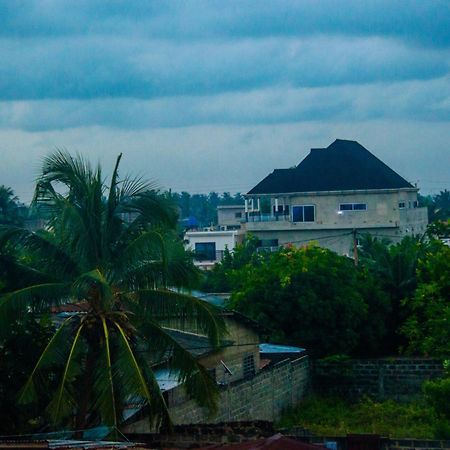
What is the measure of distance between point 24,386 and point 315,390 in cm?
1625

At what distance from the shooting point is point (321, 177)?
72.2m

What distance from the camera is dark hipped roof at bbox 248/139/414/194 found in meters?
71.0

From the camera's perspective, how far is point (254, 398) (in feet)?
86.0

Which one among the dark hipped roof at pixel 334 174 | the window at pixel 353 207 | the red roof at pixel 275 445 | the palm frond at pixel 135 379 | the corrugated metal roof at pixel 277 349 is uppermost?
the dark hipped roof at pixel 334 174

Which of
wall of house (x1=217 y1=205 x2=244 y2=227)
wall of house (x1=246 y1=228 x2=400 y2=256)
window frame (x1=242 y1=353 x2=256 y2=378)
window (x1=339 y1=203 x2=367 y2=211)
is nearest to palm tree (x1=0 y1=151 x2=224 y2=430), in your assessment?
window frame (x1=242 y1=353 x2=256 y2=378)

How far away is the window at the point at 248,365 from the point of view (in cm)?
2972

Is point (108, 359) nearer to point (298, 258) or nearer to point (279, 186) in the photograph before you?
point (298, 258)

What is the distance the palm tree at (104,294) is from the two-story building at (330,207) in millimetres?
51061

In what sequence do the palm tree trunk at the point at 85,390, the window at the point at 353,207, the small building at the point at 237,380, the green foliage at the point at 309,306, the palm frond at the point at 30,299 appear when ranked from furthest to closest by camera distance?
the window at the point at 353,207 < the green foliage at the point at 309,306 < the small building at the point at 237,380 < the palm tree trunk at the point at 85,390 < the palm frond at the point at 30,299

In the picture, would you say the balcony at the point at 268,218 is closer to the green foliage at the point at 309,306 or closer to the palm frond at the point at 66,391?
the green foliage at the point at 309,306

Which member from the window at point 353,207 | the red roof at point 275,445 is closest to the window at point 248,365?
the red roof at point 275,445

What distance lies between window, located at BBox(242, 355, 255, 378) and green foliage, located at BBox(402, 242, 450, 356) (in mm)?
6225

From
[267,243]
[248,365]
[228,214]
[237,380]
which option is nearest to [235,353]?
[248,365]

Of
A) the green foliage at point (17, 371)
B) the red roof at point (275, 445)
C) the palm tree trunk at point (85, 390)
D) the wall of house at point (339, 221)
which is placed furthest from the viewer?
the wall of house at point (339, 221)
